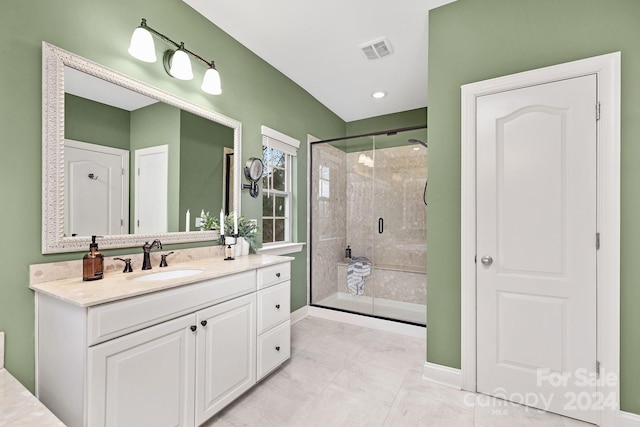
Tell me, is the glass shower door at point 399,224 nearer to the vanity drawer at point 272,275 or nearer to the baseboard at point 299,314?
the baseboard at point 299,314

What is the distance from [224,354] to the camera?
1.67m

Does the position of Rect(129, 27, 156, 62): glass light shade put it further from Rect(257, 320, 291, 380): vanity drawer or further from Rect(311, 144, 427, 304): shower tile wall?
Rect(311, 144, 427, 304): shower tile wall

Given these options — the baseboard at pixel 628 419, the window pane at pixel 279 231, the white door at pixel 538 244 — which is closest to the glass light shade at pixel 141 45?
the window pane at pixel 279 231

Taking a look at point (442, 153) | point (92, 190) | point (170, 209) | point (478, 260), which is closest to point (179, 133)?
point (170, 209)

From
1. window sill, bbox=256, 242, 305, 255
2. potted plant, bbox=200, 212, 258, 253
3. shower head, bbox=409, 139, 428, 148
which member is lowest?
window sill, bbox=256, 242, 305, 255

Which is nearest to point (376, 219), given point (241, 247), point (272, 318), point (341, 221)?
point (341, 221)

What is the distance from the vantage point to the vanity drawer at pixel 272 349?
1.95 m

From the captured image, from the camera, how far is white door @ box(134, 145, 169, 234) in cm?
175

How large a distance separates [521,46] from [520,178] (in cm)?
86

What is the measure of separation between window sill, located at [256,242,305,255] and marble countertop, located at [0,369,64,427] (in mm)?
1741

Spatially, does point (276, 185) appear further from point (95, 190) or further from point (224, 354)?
point (224, 354)

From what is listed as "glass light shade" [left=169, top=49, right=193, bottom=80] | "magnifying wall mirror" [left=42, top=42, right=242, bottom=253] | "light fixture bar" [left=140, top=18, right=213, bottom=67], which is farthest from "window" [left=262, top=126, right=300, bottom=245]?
"glass light shade" [left=169, top=49, right=193, bottom=80]

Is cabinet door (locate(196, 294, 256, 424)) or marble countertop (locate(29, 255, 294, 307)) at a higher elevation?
marble countertop (locate(29, 255, 294, 307))

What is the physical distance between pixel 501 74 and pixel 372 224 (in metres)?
2.33
